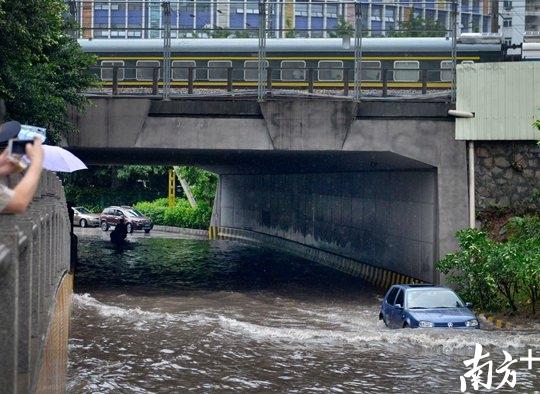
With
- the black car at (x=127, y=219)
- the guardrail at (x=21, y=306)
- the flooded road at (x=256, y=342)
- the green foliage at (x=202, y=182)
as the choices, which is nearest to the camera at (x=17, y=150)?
the guardrail at (x=21, y=306)

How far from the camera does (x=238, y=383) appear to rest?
1683 centimetres

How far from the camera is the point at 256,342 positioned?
21.1 meters

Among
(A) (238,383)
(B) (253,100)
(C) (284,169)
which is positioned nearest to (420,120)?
(B) (253,100)

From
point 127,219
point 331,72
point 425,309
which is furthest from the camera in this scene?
point 127,219

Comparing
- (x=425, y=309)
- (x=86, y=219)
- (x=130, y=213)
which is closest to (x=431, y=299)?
(x=425, y=309)

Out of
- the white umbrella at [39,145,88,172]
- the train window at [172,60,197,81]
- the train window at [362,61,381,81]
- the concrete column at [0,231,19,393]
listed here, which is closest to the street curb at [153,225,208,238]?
the train window at [172,60,197,81]

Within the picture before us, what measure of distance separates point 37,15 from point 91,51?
14.0m

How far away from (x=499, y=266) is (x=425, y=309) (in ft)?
9.40

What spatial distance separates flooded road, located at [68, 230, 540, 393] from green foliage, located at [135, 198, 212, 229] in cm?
2819

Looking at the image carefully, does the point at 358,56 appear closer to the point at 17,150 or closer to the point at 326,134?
the point at 326,134

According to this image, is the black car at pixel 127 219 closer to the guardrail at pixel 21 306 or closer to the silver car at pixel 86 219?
the silver car at pixel 86 219

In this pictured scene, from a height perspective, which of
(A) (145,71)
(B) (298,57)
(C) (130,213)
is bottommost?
(C) (130,213)

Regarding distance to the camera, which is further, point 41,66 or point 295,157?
point 295,157

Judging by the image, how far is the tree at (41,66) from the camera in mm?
21328
